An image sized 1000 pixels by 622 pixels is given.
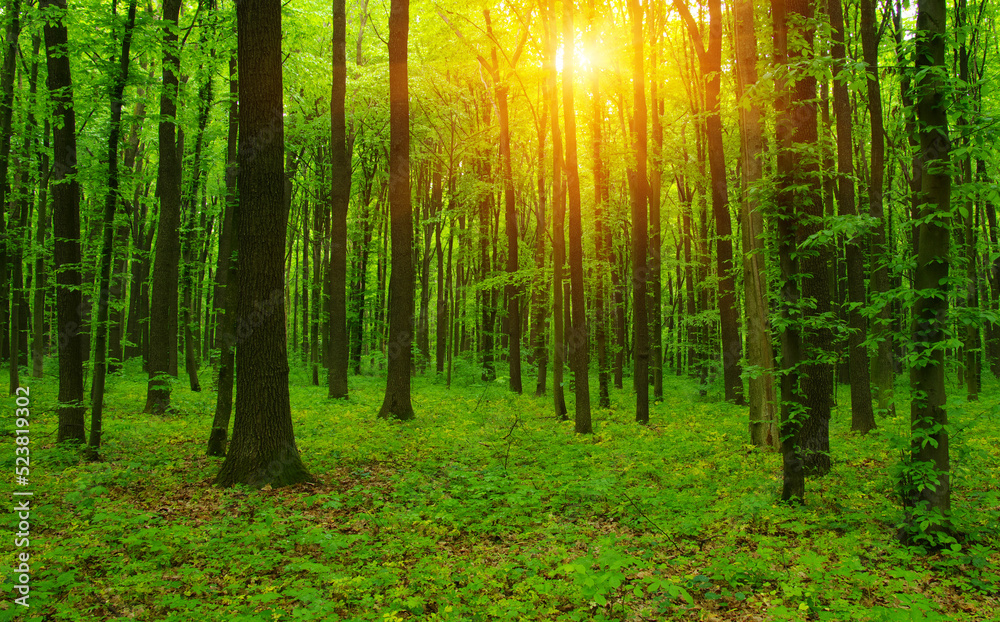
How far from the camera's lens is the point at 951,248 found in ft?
18.5

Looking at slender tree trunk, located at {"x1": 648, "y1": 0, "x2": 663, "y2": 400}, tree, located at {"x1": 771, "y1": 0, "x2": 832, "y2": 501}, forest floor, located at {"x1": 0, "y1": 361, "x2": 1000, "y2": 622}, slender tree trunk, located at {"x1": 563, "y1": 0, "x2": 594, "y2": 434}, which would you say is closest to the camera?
forest floor, located at {"x1": 0, "y1": 361, "x2": 1000, "y2": 622}

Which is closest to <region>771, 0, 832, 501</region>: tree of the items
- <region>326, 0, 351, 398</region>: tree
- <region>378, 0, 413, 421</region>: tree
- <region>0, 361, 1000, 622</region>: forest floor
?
<region>0, 361, 1000, 622</region>: forest floor

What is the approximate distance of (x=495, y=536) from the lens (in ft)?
20.2

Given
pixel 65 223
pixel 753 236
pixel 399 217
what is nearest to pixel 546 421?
pixel 399 217

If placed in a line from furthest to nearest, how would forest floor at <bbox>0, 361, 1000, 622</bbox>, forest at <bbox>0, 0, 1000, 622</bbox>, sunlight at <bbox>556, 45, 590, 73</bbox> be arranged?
sunlight at <bbox>556, 45, 590, 73</bbox> < forest at <bbox>0, 0, 1000, 622</bbox> < forest floor at <bbox>0, 361, 1000, 622</bbox>

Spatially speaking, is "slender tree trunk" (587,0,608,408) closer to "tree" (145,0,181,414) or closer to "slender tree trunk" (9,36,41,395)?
"tree" (145,0,181,414)

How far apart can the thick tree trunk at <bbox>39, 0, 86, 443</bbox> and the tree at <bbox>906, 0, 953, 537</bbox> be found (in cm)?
1212

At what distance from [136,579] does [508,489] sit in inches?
186

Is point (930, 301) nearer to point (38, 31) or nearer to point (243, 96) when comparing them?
point (243, 96)

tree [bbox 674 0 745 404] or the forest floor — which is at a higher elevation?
tree [bbox 674 0 745 404]

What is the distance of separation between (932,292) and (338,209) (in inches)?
594

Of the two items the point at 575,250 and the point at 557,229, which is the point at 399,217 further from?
the point at 575,250

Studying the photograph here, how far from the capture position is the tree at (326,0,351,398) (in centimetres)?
1534

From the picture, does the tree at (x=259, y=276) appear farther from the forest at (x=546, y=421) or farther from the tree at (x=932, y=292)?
the tree at (x=932, y=292)
